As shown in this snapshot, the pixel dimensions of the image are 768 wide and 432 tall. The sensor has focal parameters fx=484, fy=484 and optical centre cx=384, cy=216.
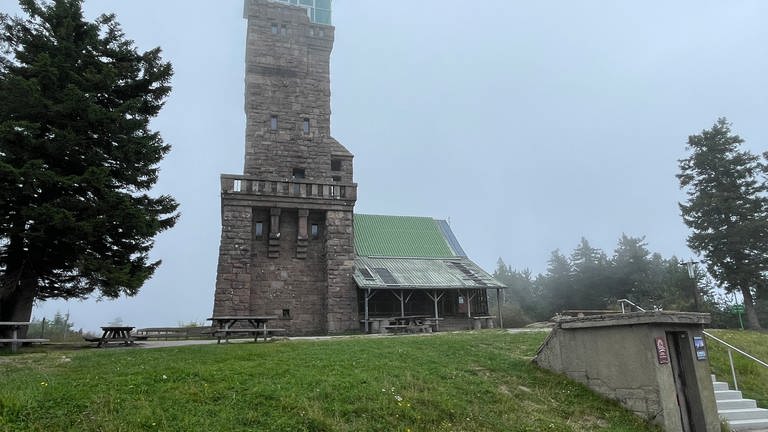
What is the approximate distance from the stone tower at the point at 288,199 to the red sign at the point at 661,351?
15.6 metres

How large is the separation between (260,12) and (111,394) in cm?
2423

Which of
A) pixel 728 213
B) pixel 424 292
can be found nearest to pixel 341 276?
pixel 424 292

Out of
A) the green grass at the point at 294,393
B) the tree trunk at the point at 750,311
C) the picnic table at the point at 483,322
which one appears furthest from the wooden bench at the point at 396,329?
the tree trunk at the point at 750,311

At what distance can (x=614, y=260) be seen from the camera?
50.9 m

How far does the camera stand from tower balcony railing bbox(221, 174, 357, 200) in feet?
76.8

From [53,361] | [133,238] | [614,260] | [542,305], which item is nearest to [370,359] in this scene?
[53,361]

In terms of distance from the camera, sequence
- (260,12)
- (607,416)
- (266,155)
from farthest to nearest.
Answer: (260,12)
(266,155)
(607,416)

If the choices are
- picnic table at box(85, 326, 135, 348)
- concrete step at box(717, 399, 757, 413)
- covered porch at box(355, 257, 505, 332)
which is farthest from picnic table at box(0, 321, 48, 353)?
concrete step at box(717, 399, 757, 413)

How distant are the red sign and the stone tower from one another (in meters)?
15.6

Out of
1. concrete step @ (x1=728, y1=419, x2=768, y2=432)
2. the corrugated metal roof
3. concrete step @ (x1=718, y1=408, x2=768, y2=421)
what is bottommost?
concrete step @ (x1=728, y1=419, x2=768, y2=432)

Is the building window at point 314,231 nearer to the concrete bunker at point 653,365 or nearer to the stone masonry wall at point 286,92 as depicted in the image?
the stone masonry wall at point 286,92

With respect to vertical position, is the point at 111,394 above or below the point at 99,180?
below

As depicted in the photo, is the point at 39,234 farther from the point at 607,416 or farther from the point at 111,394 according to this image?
the point at 607,416

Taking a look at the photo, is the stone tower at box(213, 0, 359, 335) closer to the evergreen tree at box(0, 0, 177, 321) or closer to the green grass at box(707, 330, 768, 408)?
the evergreen tree at box(0, 0, 177, 321)
